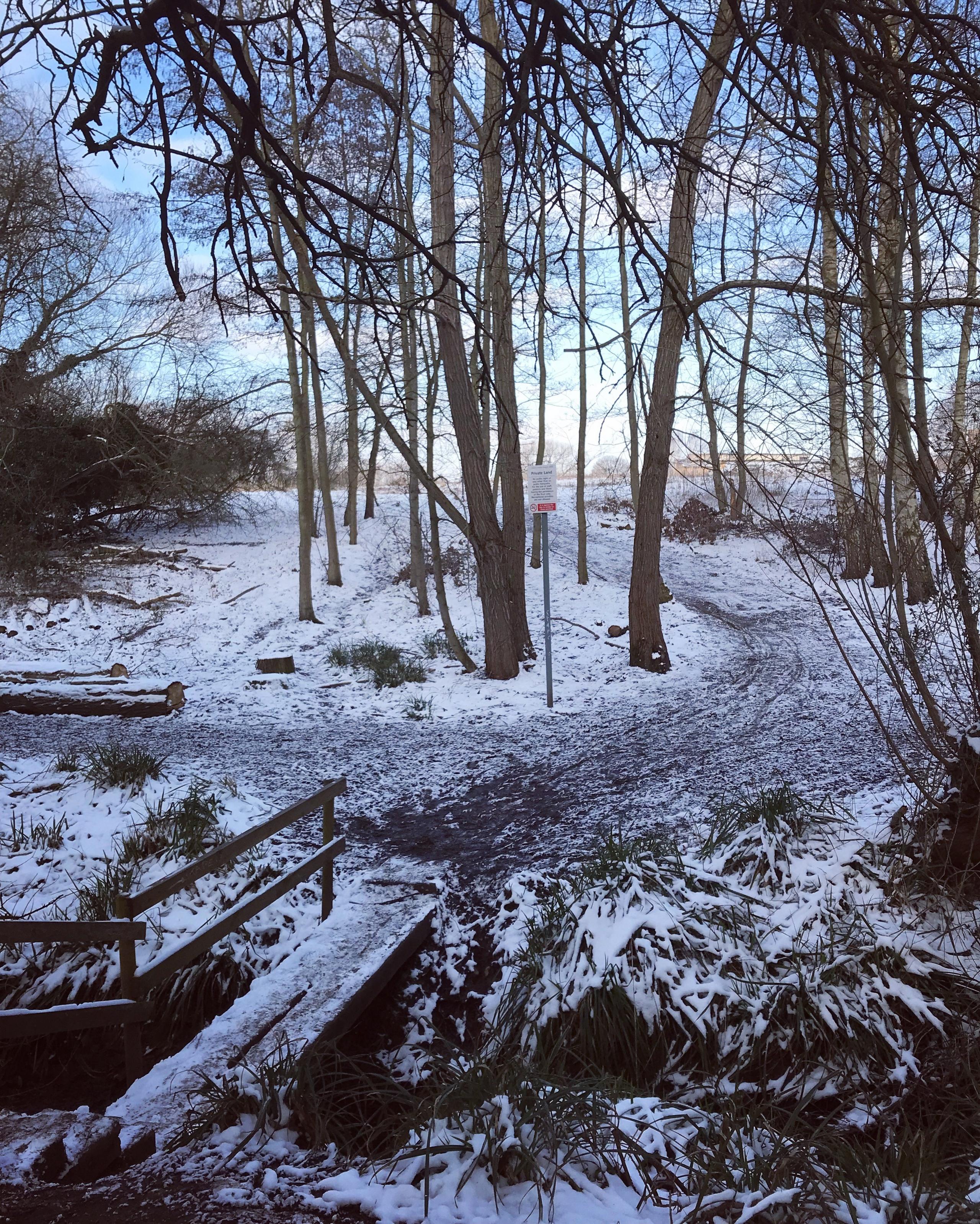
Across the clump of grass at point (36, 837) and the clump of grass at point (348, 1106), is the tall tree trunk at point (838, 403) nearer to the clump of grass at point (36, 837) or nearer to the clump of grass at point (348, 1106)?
the clump of grass at point (348, 1106)

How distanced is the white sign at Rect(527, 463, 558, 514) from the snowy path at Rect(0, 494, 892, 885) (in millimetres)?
2331

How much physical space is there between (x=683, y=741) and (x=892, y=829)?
350 cm

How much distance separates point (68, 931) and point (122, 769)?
131 inches

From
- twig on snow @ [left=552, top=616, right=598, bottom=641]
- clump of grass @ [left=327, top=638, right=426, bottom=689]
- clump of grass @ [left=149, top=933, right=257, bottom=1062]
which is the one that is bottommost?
clump of grass @ [left=149, top=933, right=257, bottom=1062]

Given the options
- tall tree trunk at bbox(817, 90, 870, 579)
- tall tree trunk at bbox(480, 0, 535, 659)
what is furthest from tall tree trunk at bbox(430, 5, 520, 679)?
tall tree trunk at bbox(817, 90, 870, 579)

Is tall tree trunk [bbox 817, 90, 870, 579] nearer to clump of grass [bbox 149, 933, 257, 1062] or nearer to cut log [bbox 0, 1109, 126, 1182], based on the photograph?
cut log [bbox 0, 1109, 126, 1182]

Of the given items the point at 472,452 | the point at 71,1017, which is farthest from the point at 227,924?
the point at 472,452

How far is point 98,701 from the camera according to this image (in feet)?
33.3

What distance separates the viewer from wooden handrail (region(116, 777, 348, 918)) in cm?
348

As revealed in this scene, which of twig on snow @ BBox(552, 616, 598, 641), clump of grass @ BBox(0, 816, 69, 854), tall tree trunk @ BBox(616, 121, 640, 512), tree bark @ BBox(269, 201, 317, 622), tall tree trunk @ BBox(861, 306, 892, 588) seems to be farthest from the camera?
tree bark @ BBox(269, 201, 317, 622)

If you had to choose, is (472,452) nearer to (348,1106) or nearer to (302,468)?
(302,468)

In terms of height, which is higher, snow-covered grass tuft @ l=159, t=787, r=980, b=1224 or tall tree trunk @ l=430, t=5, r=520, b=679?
tall tree trunk @ l=430, t=5, r=520, b=679

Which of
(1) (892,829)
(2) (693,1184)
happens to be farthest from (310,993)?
(1) (892,829)

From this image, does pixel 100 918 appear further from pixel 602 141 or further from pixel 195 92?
pixel 602 141
